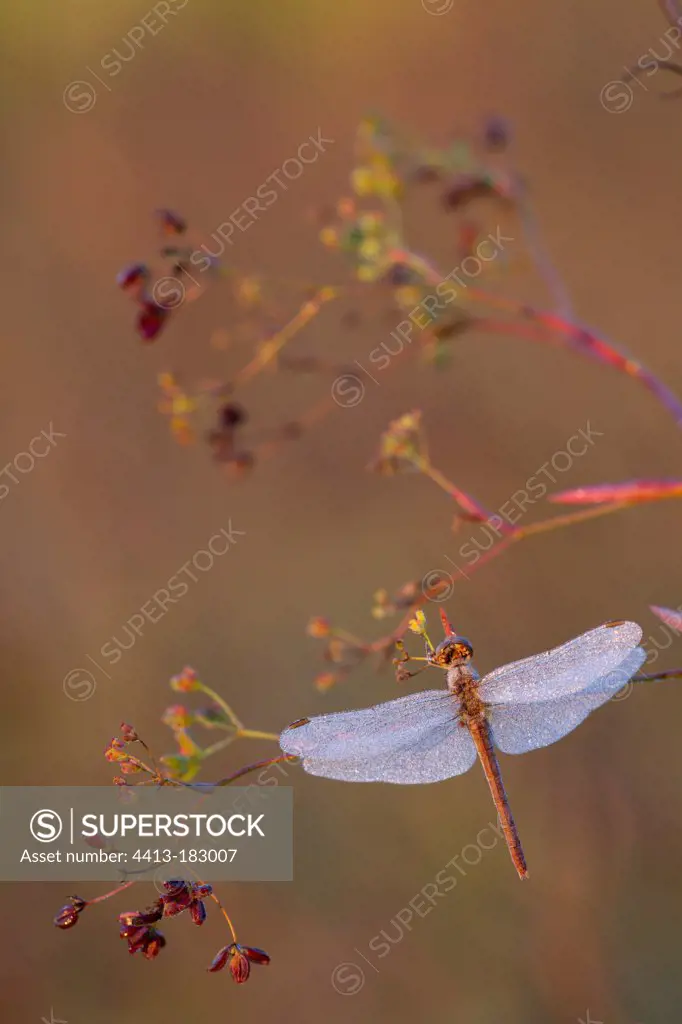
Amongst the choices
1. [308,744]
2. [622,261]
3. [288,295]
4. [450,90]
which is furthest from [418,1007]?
[450,90]

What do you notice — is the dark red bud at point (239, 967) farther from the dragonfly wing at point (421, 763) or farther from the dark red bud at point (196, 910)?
the dragonfly wing at point (421, 763)

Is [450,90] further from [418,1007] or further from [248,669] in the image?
[418,1007]

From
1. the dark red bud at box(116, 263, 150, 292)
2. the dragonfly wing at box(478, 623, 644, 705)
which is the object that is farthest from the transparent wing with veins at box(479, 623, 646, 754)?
the dark red bud at box(116, 263, 150, 292)

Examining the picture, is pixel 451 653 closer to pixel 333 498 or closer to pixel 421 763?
pixel 421 763

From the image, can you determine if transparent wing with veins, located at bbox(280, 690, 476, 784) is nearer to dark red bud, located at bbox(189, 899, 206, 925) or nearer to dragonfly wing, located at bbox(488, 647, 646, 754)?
dragonfly wing, located at bbox(488, 647, 646, 754)

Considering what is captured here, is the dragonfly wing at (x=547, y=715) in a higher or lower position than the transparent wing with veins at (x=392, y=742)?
higher

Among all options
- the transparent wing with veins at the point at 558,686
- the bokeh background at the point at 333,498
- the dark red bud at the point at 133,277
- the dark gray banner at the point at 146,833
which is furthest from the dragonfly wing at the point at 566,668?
the bokeh background at the point at 333,498
